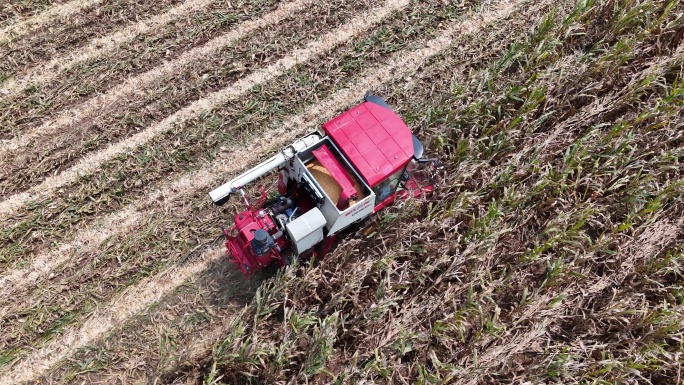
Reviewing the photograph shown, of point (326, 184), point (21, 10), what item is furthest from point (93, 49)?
point (326, 184)

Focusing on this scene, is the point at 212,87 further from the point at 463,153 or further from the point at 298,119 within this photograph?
the point at 463,153

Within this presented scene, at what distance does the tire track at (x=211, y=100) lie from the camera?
8414 millimetres

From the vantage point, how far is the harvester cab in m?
6.46

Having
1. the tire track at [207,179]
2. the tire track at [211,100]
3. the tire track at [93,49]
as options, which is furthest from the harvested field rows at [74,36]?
the tire track at [207,179]

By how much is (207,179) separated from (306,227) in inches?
124

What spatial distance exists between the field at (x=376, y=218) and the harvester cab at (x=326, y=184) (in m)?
0.48

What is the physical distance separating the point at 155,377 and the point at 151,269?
1925 mm

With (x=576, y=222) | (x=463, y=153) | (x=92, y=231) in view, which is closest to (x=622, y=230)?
(x=576, y=222)

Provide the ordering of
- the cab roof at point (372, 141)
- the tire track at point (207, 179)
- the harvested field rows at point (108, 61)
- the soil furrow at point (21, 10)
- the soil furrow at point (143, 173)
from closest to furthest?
the cab roof at point (372, 141) < the tire track at point (207, 179) < the soil furrow at point (143, 173) < the harvested field rows at point (108, 61) < the soil furrow at point (21, 10)

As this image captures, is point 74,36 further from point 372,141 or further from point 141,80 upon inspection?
point 372,141

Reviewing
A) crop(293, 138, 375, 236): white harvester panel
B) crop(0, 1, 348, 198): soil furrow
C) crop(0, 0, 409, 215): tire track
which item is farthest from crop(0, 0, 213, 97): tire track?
crop(293, 138, 375, 236): white harvester panel

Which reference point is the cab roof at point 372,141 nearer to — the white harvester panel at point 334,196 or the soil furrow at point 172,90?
the white harvester panel at point 334,196

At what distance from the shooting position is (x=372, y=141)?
675 cm

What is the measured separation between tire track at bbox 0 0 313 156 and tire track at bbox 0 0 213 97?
1003 millimetres
